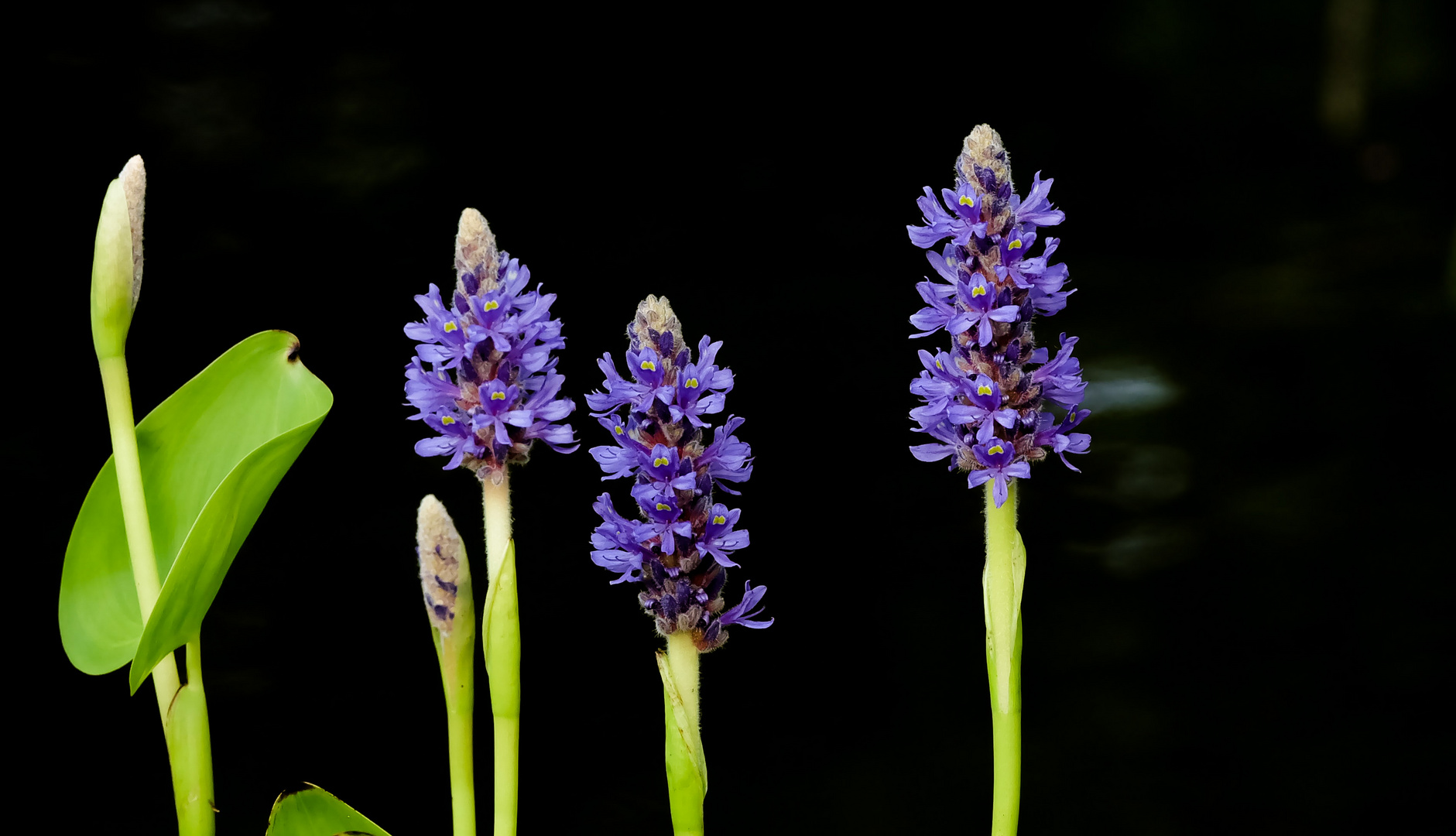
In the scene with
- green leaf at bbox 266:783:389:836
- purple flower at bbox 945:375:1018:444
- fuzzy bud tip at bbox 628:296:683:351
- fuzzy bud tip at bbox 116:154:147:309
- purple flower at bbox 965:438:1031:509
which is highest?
fuzzy bud tip at bbox 116:154:147:309

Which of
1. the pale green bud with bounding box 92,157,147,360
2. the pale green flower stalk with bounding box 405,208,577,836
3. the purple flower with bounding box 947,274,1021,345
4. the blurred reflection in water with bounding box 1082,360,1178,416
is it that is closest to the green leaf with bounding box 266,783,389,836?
the pale green flower stalk with bounding box 405,208,577,836

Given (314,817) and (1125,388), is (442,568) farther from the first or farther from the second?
(1125,388)

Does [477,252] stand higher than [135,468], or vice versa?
[477,252]

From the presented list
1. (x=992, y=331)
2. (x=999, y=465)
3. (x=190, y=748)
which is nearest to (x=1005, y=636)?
(x=999, y=465)

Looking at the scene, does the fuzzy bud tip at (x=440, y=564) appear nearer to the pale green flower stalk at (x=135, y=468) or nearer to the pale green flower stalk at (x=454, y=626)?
the pale green flower stalk at (x=454, y=626)

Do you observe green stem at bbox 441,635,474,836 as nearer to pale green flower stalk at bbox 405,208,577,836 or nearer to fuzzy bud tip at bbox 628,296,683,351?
pale green flower stalk at bbox 405,208,577,836

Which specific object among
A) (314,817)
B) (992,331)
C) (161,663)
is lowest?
(314,817)
